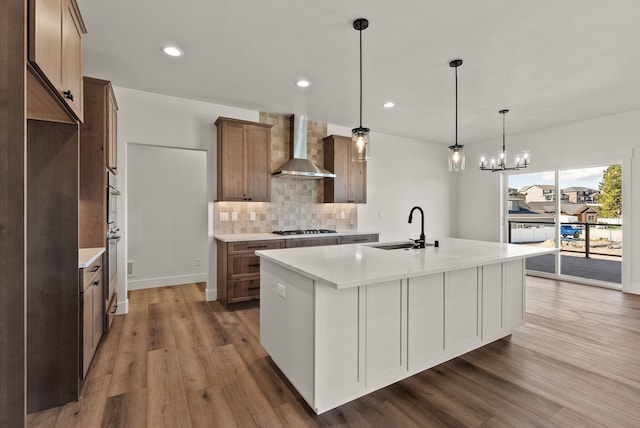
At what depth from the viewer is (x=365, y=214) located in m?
5.64

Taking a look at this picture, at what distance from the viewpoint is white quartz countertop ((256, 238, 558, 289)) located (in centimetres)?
169

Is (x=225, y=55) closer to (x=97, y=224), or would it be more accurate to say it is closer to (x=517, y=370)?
(x=97, y=224)

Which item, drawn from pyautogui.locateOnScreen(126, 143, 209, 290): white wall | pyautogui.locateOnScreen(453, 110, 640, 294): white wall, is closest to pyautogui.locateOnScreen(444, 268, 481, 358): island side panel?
pyautogui.locateOnScreen(126, 143, 209, 290): white wall

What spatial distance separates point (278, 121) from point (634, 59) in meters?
4.06

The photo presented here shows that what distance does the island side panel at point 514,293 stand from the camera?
284 cm

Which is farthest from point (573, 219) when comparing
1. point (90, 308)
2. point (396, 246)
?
point (90, 308)

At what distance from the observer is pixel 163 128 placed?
3906mm

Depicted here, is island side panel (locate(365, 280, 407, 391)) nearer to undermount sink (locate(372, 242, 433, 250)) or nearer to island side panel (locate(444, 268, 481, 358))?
island side panel (locate(444, 268, 481, 358))

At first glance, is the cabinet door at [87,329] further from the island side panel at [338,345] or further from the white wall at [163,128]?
the island side panel at [338,345]

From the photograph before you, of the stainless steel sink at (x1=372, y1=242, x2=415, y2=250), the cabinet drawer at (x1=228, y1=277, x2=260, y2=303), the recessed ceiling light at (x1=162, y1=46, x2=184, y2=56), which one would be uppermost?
the recessed ceiling light at (x1=162, y1=46, x2=184, y2=56)

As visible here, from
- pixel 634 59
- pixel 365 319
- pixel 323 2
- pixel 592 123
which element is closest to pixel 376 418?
pixel 365 319

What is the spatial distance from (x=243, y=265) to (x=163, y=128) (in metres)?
2.02

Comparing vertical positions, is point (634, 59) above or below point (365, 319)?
above

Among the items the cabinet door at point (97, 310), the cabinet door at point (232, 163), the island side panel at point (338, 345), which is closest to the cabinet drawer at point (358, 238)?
the cabinet door at point (232, 163)
